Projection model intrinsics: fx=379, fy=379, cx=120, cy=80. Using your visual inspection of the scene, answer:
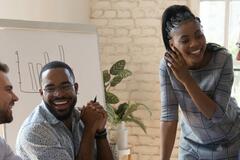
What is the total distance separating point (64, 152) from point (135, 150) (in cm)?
207

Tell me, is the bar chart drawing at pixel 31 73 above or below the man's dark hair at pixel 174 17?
below

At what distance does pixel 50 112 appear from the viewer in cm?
147

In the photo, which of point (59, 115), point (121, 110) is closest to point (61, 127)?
point (59, 115)

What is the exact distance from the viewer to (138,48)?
3.29m

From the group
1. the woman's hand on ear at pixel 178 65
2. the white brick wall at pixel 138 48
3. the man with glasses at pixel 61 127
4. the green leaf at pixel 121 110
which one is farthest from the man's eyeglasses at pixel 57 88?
the white brick wall at pixel 138 48

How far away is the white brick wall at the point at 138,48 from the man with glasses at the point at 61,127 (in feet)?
5.71

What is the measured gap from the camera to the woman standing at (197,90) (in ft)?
5.05

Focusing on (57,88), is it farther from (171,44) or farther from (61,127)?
(171,44)

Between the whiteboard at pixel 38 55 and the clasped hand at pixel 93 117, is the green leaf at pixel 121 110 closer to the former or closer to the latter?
the whiteboard at pixel 38 55

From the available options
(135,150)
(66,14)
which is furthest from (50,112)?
(135,150)

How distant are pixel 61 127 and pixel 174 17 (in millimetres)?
654

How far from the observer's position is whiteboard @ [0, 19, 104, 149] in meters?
1.87

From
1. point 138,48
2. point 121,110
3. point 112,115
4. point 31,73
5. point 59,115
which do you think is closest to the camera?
point 59,115

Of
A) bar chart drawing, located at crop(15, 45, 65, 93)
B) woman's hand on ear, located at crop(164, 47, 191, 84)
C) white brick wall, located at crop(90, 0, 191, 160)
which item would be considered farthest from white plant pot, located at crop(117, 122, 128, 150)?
woman's hand on ear, located at crop(164, 47, 191, 84)
